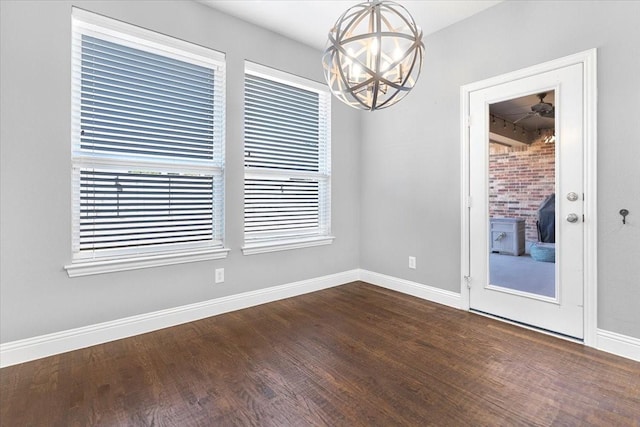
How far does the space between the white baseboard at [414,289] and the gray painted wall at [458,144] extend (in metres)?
0.07

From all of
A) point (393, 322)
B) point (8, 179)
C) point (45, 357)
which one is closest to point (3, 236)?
point (8, 179)

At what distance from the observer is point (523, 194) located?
2.64m

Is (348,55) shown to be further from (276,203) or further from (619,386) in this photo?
(619,386)

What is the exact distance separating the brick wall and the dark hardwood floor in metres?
0.98

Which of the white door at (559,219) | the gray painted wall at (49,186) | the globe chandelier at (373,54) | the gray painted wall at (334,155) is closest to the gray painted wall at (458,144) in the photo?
the gray painted wall at (334,155)

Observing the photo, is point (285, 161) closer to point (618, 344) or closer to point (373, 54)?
point (373, 54)

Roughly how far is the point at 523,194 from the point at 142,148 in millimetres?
3172

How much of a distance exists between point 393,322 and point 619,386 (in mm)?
1442

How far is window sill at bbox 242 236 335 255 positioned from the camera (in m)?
3.14

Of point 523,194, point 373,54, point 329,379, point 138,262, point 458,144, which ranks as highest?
point 373,54

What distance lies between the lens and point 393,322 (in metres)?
2.77

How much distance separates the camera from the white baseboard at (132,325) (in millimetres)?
2094

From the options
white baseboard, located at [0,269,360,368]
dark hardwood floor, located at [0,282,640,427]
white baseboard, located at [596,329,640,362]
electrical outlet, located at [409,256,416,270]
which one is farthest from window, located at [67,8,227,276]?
white baseboard, located at [596,329,640,362]

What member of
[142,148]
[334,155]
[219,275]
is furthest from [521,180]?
[142,148]
